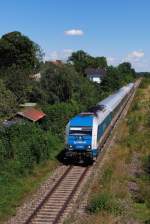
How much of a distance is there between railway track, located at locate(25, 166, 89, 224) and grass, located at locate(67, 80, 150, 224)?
104 cm

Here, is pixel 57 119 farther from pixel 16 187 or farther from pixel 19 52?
pixel 19 52

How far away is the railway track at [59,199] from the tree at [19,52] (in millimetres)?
46596

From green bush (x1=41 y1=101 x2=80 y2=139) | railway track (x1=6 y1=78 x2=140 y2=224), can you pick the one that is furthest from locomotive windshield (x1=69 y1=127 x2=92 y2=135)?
green bush (x1=41 y1=101 x2=80 y2=139)

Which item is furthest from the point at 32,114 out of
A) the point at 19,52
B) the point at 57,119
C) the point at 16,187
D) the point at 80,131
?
the point at 19,52

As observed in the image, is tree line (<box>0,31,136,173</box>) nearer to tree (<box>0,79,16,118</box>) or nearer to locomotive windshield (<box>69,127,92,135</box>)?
tree (<box>0,79,16,118</box>)

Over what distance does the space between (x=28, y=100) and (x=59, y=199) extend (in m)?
39.3

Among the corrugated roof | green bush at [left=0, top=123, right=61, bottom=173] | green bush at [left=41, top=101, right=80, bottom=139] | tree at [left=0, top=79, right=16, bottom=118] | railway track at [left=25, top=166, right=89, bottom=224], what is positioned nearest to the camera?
railway track at [left=25, top=166, right=89, bottom=224]

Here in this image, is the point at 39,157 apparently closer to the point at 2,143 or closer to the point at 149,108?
the point at 2,143

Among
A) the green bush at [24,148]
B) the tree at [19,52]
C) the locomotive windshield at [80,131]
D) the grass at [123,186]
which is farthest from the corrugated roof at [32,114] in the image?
the tree at [19,52]

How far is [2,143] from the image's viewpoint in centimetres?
2969

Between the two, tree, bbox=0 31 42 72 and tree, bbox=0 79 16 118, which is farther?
tree, bbox=0 31 42 72

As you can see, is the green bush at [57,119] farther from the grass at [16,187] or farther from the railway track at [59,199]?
the railway track at [59,199]

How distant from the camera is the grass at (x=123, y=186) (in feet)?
66.7

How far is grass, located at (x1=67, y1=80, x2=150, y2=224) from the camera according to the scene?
20344 millimetres
